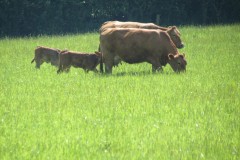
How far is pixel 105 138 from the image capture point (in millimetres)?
8484

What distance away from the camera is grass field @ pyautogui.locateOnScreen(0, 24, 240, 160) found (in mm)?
7883

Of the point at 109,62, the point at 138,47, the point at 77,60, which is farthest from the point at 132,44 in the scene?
the point at 77,60

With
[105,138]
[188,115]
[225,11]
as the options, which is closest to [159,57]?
[188,115]

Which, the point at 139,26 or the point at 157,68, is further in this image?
the point at 139,26

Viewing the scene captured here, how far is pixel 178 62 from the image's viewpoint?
16.5 metres

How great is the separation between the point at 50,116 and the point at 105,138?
2.15 m

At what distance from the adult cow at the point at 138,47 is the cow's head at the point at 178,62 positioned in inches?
1.7

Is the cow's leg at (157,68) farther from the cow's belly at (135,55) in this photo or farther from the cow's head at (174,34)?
the cow's head at (174,34)

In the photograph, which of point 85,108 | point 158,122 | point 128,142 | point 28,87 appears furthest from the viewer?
point 28,87

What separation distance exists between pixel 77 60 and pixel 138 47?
2.11 m

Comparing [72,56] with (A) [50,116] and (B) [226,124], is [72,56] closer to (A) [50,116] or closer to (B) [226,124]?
(A) [50,116]

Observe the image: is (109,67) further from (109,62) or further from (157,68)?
(157,68)

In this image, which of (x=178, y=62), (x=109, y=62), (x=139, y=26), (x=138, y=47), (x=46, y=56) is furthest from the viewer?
(x=139, y=26)

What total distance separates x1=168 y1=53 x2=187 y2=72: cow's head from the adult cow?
4 cm
